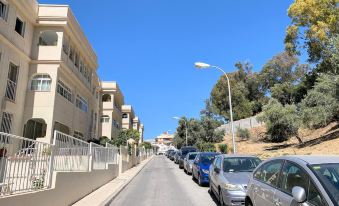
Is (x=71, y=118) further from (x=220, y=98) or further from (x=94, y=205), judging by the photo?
(x=220, y=98)

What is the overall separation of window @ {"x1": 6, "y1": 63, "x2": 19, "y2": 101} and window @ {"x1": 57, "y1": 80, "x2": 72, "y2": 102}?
126 inches

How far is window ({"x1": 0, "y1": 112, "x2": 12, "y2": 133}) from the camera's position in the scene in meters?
18.8

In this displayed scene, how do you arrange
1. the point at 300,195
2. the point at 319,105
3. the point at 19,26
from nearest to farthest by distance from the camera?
the point at 300,195, the point at 19,26, the point at 319,105

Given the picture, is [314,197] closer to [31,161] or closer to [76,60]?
[31,161]

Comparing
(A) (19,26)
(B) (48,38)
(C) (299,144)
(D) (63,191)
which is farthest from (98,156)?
(C) (299,144)

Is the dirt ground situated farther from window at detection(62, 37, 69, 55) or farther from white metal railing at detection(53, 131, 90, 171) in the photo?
window at detection(62, 37, 69, 55)

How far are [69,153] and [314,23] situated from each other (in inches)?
1142

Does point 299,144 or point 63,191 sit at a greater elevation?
point 299,144

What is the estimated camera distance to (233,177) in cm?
975

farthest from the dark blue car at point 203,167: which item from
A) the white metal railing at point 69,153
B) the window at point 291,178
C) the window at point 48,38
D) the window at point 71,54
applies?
the window at point 71,54

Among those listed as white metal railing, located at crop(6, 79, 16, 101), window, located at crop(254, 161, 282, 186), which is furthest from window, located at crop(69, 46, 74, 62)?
window, located at crop(254, 161, 282, 186)

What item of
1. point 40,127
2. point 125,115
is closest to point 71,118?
point 40,127

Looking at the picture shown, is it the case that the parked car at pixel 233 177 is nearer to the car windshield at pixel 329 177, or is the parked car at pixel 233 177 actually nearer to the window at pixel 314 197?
the car windshield at pixel 329 177

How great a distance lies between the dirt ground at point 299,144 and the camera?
76.0 feet
